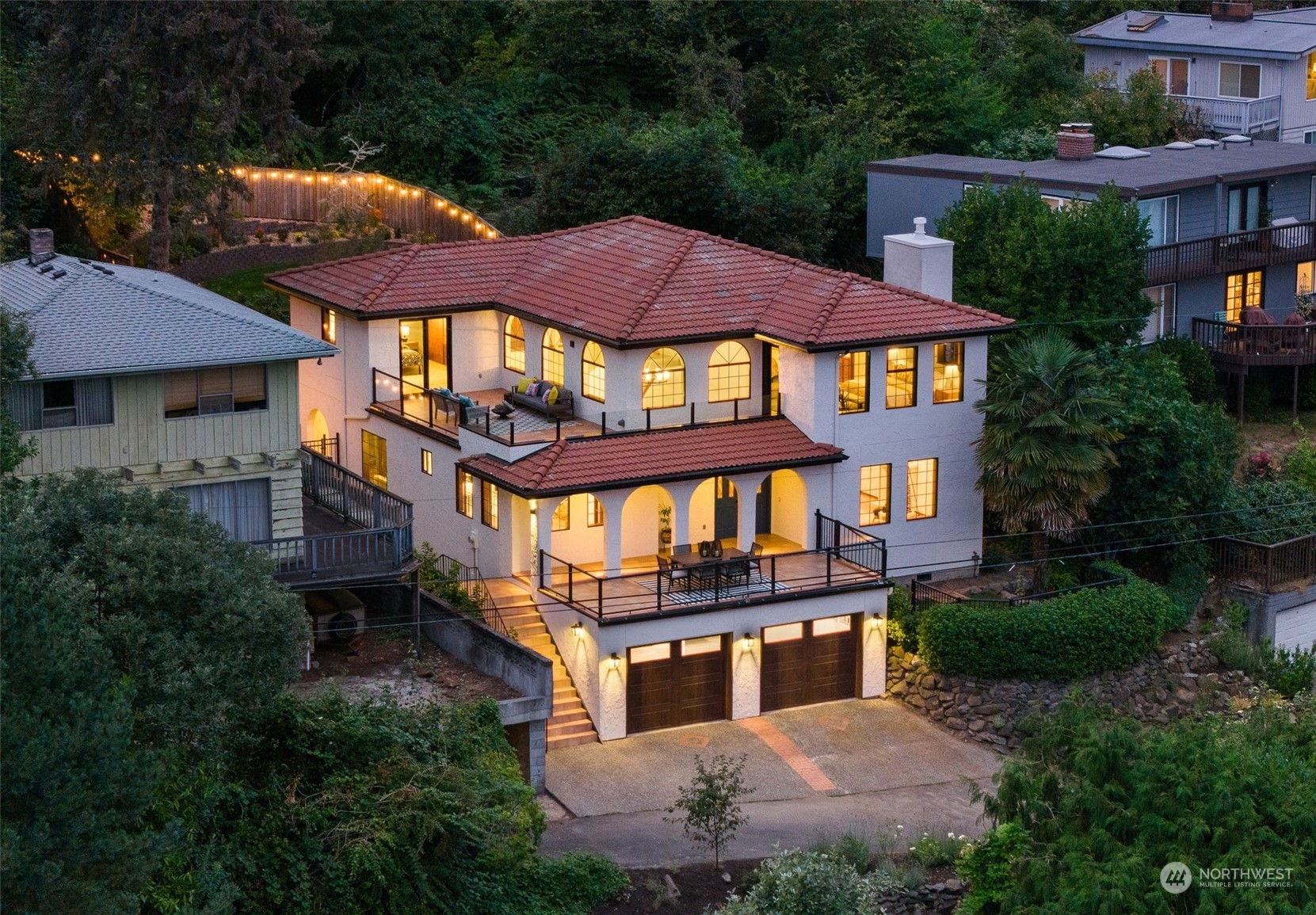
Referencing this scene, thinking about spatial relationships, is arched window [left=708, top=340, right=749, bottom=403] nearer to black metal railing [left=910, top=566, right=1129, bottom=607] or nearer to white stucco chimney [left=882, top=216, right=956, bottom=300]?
white stucco chimney [left=882, top=216, right=956, bottom=300]

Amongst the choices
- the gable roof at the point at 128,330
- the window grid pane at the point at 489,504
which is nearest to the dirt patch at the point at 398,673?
the window grid pane at the point at 489,504

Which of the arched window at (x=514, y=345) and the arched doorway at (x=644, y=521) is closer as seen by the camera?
the arched doorway at (x=644, y=521)

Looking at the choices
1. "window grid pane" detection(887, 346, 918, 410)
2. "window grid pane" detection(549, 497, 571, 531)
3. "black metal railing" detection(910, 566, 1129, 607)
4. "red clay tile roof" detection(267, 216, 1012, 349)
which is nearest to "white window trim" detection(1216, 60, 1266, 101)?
"red clay tile roof" detection(267, 216, 1012, 349)

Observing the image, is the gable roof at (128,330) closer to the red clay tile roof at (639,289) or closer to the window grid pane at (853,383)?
the red clay tile roof at (639,289)

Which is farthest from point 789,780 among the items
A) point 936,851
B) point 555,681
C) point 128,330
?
point 128,330

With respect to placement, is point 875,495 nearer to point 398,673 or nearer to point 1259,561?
point 1259,561

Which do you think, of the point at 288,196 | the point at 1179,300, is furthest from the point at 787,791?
the point at 288,196
